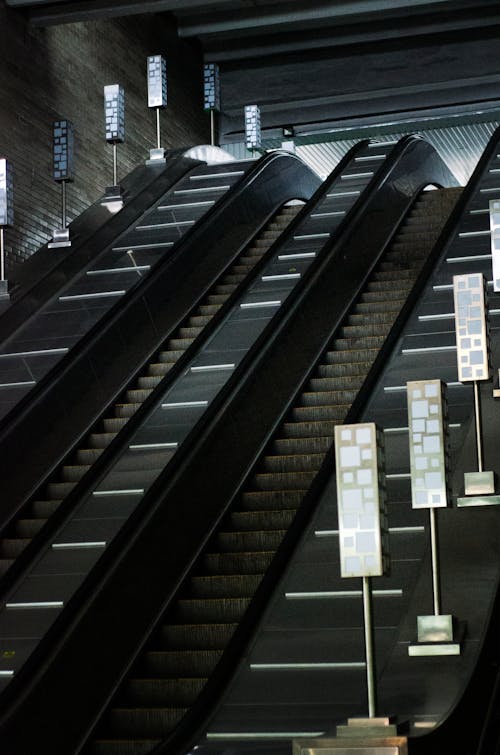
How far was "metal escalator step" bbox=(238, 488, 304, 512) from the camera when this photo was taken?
8164 millimetres

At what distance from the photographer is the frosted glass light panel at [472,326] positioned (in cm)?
692

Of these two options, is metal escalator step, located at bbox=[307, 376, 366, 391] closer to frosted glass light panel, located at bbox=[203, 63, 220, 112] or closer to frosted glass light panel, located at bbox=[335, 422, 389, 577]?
frosted glass light panel, located at bbox=[335, 422, 389, 577]

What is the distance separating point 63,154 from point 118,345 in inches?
144

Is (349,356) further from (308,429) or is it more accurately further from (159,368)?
(159,368)

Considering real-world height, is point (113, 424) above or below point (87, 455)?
above

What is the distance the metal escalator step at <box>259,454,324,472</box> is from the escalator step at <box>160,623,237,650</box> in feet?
6.07

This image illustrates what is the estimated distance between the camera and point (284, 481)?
8.40 m

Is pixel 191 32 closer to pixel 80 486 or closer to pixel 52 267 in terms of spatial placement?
pixel 52 267

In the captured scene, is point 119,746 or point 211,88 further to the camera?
point 211,88

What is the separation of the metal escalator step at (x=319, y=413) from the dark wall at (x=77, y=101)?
19.6 ft

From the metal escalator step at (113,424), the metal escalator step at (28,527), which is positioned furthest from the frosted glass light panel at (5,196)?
the metal escalator step at (28,527)

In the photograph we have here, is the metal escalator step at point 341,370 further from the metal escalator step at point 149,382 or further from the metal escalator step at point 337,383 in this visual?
the metal escalator step at point 149,382

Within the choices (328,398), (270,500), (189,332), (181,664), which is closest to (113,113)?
(189,332)

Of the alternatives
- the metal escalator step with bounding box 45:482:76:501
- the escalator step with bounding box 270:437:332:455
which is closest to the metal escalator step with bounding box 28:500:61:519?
the metal escalator step with bounding box 45:482:76:501
